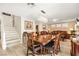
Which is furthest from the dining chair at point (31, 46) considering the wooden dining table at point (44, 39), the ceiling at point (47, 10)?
the ceiling at point (47, 10)

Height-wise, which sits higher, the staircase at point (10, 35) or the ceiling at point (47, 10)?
the ceiling at point (47, 10)

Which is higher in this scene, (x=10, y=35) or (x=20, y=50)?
(x=10, y=35)

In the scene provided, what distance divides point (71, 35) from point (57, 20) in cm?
30

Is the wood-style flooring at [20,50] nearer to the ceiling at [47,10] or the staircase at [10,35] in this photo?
the staircase at [10,35]

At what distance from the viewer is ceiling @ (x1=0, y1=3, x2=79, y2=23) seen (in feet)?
7.14

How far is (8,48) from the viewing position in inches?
87.0

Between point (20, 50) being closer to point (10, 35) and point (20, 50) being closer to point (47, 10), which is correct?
point (10, 35)

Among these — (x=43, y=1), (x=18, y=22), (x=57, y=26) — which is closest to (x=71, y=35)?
(x=57, y=26)

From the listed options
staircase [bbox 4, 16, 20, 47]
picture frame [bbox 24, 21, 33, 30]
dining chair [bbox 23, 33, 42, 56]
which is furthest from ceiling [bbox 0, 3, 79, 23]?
dining chair [bbox 23, 33, 42, 56]

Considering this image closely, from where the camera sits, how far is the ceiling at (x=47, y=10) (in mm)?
2176

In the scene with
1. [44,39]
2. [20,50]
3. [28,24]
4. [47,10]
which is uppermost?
[47,10]

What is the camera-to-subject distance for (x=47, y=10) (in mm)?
2197

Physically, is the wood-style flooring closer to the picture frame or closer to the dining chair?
the dining chair

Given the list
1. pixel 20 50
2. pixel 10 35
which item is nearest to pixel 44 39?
pixel 20 50
